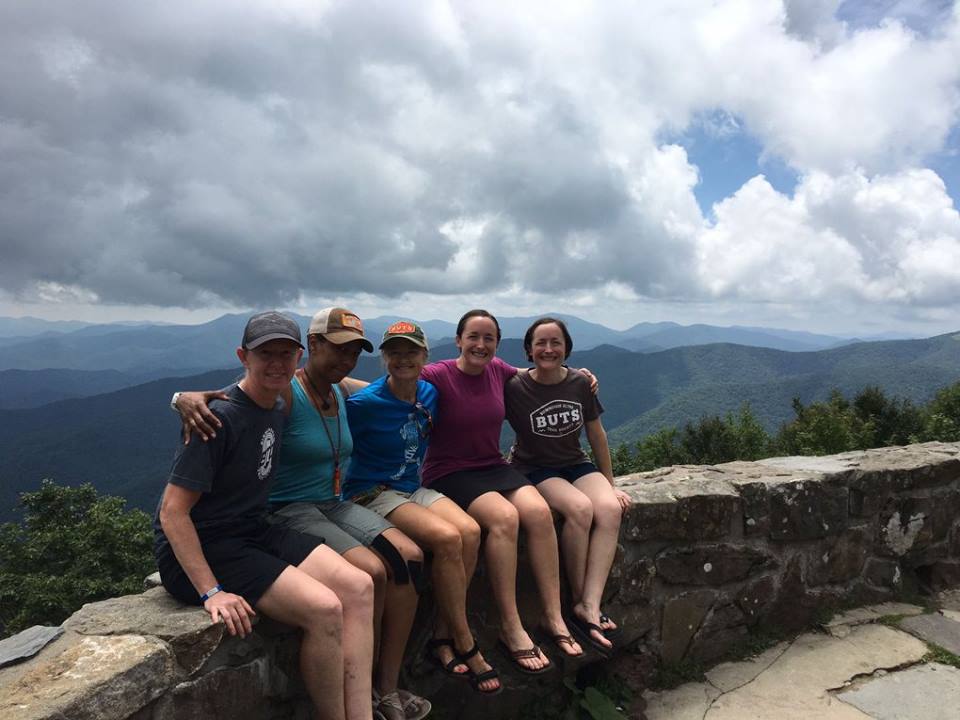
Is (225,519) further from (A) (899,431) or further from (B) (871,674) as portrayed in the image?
(A) (899,431)

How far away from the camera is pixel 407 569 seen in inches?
99.8

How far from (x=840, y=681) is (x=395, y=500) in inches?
104

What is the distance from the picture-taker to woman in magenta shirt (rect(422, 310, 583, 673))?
9.28 feet

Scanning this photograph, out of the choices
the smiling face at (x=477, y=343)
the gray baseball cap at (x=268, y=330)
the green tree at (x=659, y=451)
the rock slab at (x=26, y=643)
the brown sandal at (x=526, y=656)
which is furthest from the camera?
the green tree at (x=659, y=451)

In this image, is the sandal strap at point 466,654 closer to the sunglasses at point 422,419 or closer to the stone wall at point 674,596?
the stone wall at point 674,596

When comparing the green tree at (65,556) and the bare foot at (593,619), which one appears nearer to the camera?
the bare foot at (593,619)

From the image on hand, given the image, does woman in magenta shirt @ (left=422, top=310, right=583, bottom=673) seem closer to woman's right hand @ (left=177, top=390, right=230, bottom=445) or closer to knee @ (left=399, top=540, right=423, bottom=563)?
knee @ (left=399, top=540, right=423, bottom=563)

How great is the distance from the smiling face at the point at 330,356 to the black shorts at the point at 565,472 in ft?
4.37

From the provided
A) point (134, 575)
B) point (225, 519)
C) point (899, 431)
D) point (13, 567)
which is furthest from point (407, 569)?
point (899, 431)

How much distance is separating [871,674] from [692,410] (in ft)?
603

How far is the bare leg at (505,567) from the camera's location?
9.20ft

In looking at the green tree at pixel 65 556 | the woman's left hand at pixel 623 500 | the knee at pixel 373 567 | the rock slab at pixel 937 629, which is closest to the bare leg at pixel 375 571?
the knee at pixel 373 567

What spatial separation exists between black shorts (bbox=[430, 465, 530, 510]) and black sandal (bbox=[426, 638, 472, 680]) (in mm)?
641

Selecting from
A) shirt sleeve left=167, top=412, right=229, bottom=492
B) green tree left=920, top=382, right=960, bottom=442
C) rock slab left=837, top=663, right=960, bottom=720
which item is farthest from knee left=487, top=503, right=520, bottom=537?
green tree left=920, top=382, right=960, bottom=442
